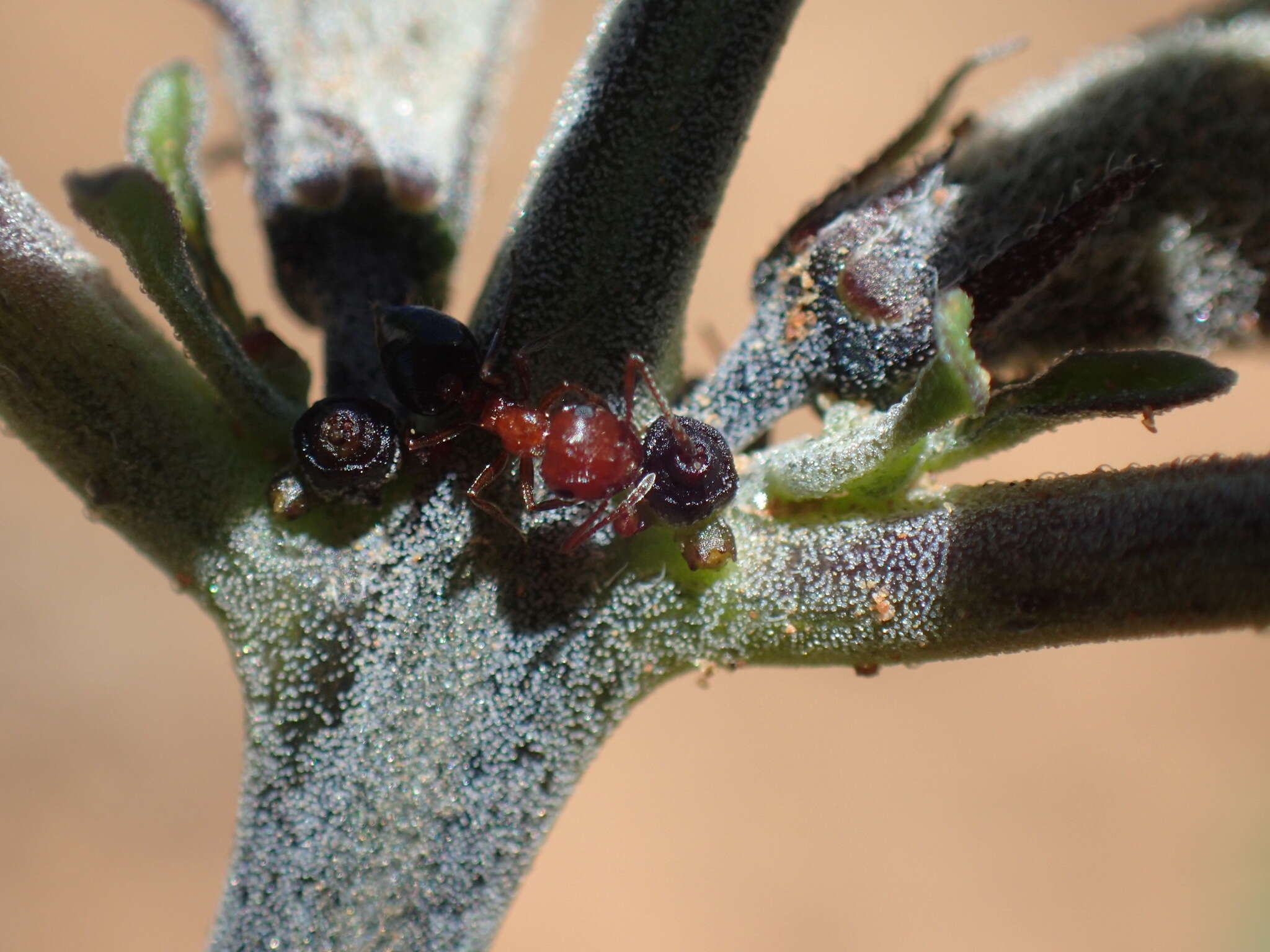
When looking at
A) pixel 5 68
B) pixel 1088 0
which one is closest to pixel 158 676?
pixel 5 68

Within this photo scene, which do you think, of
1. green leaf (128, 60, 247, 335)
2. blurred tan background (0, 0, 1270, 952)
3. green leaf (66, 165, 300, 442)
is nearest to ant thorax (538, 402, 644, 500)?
green leaf (66, 165, 300, 442)

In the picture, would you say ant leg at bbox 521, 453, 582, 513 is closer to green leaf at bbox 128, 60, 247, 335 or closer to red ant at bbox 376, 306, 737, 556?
red ant at bbox 376, 306, 737, 556

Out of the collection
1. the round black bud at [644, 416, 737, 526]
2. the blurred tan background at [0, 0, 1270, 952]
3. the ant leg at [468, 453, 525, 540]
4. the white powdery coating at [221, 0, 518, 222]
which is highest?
the blurred tan background at [0, 0, 1270, 952]

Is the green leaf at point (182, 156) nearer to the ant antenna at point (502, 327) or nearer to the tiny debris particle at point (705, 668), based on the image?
the ant antenna at point (502, 327)

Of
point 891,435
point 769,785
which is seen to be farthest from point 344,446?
point 769,785

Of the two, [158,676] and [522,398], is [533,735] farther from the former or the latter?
[158,676]

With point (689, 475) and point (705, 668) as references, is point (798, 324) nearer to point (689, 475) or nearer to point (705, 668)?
point (689, 475)

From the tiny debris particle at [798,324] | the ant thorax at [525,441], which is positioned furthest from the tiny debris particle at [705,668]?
the tiny debris particle at [798,324]
